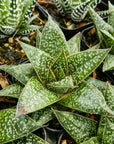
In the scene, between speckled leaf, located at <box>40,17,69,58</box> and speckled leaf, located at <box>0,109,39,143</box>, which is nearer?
speckled leaf, located at <box>0,109,39,143</box>

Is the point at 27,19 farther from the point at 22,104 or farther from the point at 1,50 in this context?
the point at 22,104

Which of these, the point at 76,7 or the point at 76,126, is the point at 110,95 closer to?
the point at 76,126

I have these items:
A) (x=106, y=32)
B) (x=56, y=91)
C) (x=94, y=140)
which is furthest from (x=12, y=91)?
(x=106, y=32)

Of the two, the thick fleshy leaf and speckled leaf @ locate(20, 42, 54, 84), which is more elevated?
speckled leaf @ locate(20, 42, 54, 84)

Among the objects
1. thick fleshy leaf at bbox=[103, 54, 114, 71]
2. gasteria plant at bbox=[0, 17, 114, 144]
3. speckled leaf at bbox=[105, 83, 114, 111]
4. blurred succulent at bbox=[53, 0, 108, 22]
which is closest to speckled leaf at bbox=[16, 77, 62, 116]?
gasteria plant at bbox=[0, 17, 114, 144]

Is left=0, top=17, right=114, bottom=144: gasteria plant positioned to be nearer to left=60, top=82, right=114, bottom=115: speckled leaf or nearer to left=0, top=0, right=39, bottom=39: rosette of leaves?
left=60, top=82, right=114, bottom=115: speckled leaf

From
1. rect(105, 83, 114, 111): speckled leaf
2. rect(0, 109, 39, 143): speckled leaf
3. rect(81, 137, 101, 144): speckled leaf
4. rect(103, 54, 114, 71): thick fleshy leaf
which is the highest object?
rect(103, 54, 114, 71): thick fleshy leaf

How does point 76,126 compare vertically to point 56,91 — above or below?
below
